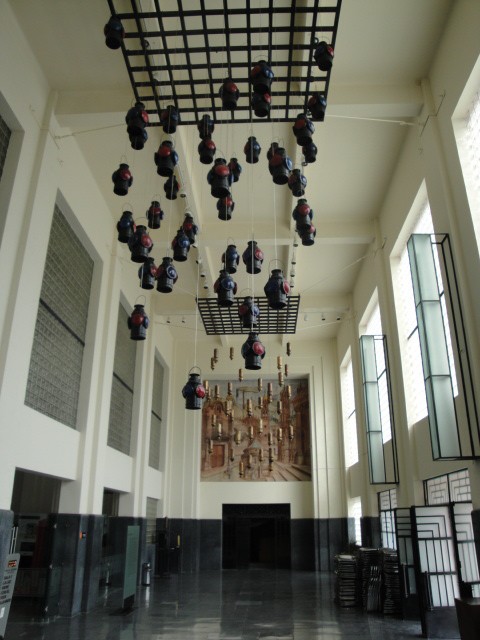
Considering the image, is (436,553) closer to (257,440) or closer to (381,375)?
(381,375)

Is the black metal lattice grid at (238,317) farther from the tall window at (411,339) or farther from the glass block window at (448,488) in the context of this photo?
the glass block window at (448,488)

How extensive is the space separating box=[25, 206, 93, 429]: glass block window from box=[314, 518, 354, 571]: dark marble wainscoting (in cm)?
1264

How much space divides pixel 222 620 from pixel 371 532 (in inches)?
261

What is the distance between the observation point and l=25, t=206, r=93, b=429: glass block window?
9.84 meters

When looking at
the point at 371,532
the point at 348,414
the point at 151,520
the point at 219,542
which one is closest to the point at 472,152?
the point at 371,532

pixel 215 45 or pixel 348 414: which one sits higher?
pixel 215 45

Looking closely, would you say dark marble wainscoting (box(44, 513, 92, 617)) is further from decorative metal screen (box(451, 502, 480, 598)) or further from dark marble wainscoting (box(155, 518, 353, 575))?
dark marble wainscoting (box(155, 518, 353, 575))

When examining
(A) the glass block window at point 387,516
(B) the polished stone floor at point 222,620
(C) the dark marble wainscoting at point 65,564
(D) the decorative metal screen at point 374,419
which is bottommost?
(B) the polished stone floor at point 222,620

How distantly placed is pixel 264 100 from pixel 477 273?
3.87 metres

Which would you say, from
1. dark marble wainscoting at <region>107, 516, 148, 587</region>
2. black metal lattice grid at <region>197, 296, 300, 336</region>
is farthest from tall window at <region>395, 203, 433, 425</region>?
dark marble wainscoting at <region>107, 516, 148, 587</region>

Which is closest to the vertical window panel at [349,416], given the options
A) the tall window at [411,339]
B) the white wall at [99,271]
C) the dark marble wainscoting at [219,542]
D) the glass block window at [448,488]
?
the white wall at [99,271]

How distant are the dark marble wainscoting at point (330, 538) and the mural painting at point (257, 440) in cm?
189

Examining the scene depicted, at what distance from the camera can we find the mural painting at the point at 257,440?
21.9 metres

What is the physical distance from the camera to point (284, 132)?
36.0 feet
